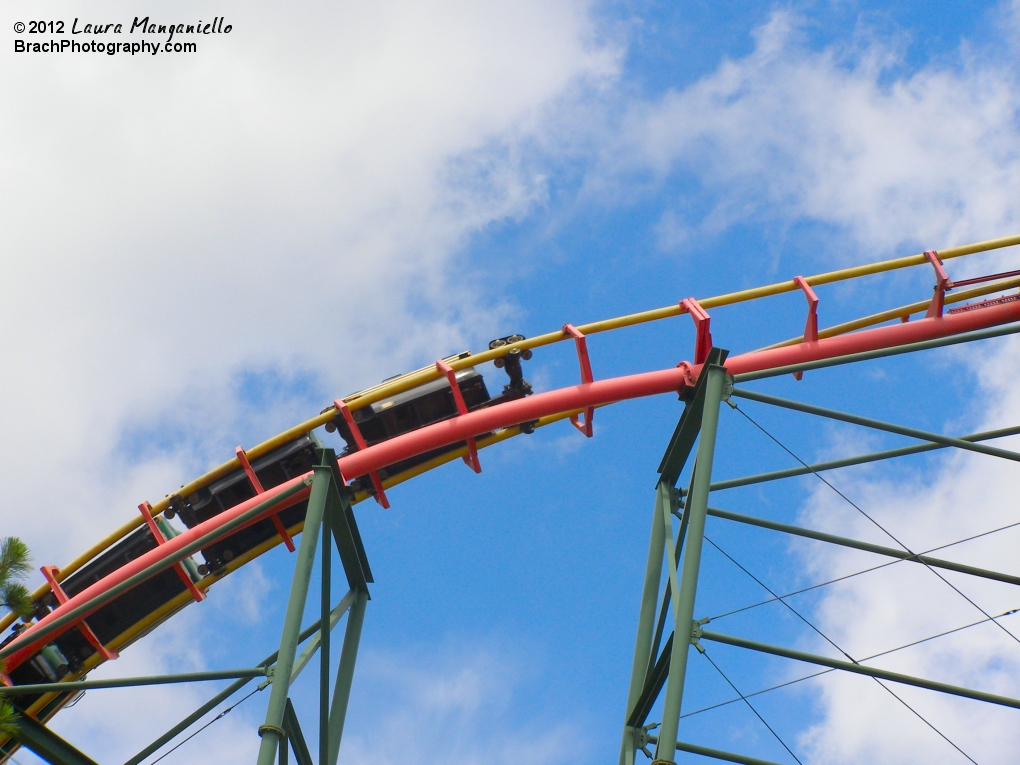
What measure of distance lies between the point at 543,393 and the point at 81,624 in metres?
6.40

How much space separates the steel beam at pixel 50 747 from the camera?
13094 mm

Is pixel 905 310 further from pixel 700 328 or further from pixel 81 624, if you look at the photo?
pixel 81 624

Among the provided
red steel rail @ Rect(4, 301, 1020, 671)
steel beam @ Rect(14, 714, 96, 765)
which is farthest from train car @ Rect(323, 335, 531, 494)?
steel beam @ Rect(14, 714, 96, 765)

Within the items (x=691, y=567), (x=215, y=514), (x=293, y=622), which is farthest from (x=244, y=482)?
(x=691, y=567)

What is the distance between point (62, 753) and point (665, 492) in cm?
774

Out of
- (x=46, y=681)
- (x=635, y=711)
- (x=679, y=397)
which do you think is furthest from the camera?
(x=46, y=681)

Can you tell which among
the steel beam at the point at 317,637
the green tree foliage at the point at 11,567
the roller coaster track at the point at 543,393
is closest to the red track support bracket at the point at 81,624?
the roller coaster track at the point at 543,393

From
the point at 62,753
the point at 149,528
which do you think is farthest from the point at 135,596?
the point at 62,753

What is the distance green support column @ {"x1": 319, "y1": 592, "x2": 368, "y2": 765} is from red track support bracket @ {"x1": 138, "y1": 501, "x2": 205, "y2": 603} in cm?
257

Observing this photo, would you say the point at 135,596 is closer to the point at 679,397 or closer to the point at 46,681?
the point at 46,681

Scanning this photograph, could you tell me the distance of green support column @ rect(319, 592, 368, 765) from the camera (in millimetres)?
11281

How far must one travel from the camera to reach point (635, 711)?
10609 millimetres

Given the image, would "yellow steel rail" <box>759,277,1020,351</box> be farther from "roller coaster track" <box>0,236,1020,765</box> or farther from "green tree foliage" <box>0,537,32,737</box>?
"green tree foliage" <box>0,537,32,737</box>

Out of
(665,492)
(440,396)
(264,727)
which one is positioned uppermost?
(440,396)
